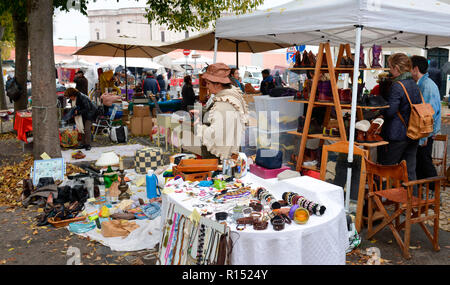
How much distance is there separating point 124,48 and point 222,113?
35.1ft

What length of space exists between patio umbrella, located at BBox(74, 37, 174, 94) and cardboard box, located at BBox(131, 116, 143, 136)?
2.60 m

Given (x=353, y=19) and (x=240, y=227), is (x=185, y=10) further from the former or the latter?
(x=240, y=227)

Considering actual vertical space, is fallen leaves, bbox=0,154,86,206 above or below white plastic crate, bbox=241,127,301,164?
below

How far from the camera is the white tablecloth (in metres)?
2.43

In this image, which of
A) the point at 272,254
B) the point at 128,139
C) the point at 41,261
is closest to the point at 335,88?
the point at 272,254

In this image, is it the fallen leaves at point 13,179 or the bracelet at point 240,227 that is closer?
the bracelet at point 240,227

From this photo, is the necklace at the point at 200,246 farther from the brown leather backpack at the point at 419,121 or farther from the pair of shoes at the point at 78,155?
the pair of shoes at the point at 78,155

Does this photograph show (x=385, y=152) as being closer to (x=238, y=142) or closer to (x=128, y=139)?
(x=238, y=142)

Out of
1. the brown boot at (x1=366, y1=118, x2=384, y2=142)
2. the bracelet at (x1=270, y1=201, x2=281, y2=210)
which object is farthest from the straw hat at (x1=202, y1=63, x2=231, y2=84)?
the brown boot at (x1=366, y1=118, x2=384, y2=142)

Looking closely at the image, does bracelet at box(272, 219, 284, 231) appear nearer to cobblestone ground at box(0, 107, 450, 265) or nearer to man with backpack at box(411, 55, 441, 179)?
cobblestone ground at box(0, 107, 450, 265)

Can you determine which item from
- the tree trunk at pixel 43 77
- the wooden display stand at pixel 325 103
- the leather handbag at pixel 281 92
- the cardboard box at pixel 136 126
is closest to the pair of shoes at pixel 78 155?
→ the tree trunk at pixel 43 77

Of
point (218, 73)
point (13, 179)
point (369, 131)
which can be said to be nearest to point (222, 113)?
point (218, 73)

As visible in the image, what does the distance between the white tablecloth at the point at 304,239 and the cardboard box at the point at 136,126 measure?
26.9ft

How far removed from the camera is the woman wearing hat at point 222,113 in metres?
3.59
